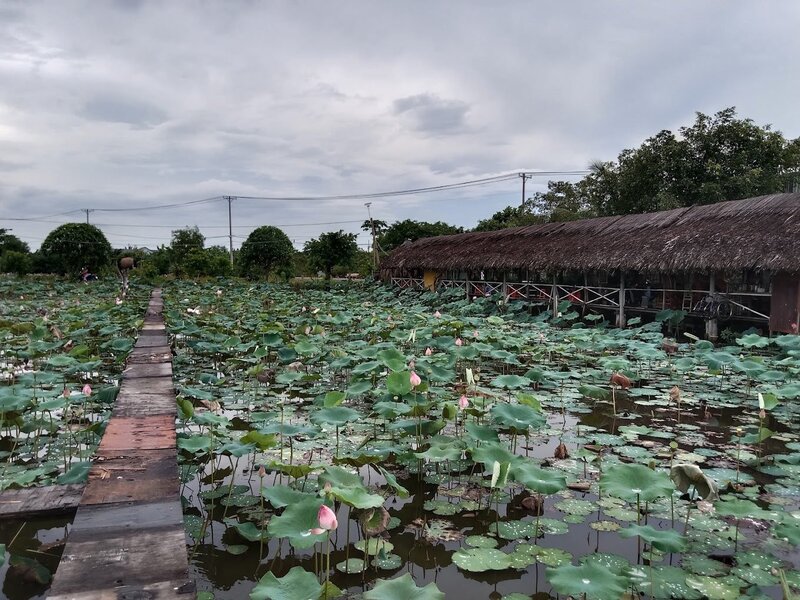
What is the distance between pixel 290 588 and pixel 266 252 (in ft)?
82.8

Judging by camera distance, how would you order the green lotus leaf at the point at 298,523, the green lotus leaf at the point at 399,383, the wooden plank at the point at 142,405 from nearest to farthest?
the green lotus leaf at the point at 298,523
the green lotus leaf at the point at 399,383
the wooden plank at the point at 142,405

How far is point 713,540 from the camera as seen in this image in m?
2.71

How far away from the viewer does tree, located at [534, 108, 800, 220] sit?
1739 centimetres

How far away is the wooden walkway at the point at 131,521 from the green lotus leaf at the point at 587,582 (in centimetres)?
125

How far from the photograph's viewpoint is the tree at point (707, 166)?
685 inches

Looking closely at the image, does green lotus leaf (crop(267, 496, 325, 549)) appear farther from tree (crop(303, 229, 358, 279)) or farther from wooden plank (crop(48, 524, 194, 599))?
tree (crop(303, 229, 358, 279))

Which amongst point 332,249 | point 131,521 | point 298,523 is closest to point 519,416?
point 298,523

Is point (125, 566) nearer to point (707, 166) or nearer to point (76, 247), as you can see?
point (707, 166)

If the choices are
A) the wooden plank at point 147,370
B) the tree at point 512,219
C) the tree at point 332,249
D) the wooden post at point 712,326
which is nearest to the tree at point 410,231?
the tree at point 512,219

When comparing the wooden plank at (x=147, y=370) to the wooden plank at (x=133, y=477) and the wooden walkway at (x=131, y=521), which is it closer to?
the wooden walkway at (x=131, y=521)

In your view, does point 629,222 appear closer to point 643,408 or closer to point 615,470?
point 643,408

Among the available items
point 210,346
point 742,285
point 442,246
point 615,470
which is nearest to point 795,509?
point 615,470

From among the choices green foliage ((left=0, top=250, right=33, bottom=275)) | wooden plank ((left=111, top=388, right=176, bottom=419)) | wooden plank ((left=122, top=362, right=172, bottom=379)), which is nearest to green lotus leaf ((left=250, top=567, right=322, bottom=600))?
wooden plank ((left=111, top=388, right=176, bottom=419))

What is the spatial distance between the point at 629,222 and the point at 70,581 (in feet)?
44.7
